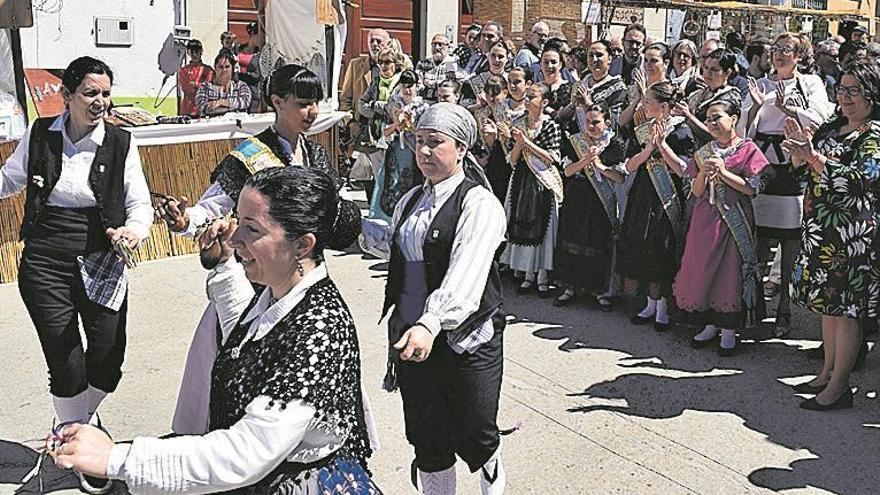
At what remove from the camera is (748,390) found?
213 inches

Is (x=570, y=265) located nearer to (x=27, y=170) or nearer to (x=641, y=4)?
(x=27, y=170)

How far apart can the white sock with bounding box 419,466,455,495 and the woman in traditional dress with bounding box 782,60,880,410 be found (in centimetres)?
233

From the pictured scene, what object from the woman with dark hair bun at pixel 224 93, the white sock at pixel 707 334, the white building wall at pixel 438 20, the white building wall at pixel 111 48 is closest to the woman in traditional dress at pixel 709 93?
the white sock at pixel 707 334

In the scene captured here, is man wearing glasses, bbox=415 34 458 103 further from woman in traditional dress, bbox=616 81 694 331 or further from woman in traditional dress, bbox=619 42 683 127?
woman in traditional dress, bbox=616 81 694 331

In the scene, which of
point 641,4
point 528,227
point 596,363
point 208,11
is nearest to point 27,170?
point 596,363

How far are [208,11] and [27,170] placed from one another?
10.1m

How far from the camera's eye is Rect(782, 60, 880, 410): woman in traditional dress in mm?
4832

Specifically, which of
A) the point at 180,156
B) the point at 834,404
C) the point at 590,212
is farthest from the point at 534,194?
the point at 180,156

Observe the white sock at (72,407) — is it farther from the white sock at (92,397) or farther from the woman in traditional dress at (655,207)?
the woman in traditional dress at (655,207)

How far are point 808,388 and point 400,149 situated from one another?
4.19m

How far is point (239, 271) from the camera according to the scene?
2.81 metres

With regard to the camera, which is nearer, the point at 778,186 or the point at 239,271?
the point at 239,271

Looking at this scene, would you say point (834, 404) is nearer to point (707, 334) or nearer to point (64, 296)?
point (707, 334)

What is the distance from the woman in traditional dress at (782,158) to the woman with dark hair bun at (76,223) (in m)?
3.74
